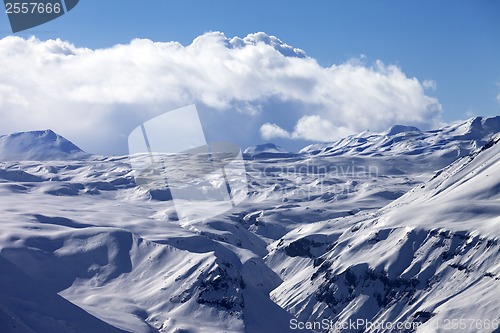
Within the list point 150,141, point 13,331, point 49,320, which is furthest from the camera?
point 49,320

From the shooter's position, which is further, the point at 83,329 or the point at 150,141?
the point at 83,329

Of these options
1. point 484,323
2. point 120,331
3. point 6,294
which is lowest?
point 484,323

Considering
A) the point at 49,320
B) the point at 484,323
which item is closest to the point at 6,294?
the point at 49,320

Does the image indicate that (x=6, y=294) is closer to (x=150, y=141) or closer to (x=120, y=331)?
(x=120, y=331)

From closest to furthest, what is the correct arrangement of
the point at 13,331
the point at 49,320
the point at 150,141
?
the point at 150,141 → the point at 13,331 → the point at 49,320

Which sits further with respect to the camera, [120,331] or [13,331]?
[120,331]

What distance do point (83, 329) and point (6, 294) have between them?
926 inches

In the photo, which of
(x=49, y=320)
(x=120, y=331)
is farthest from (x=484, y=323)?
(x=49, y=320)

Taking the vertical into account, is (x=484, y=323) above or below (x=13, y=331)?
below

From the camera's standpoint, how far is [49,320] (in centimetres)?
18900

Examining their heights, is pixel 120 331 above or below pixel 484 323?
above

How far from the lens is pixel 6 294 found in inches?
7648

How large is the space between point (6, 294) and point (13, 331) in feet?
94.4

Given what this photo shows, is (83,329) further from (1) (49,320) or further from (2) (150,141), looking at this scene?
(2) (150,141)
